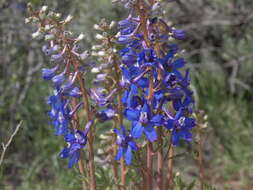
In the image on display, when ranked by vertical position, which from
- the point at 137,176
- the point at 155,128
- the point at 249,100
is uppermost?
the point at 155,128

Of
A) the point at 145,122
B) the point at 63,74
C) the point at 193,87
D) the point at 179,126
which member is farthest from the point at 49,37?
the point at 193,87

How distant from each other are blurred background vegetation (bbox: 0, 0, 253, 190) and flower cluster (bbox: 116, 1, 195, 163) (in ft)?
7.23

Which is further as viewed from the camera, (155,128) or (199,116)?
(199,116)

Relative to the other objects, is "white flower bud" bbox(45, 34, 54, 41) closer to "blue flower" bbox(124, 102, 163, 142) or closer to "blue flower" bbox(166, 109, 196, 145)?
"blue flower" bbox(124, 102, 163, 142)

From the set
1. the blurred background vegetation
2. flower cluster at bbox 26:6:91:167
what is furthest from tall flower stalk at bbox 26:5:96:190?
the blurred background vegetation

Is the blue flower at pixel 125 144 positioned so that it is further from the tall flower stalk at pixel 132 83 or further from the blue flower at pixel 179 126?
the blue flower at pixel 179 126

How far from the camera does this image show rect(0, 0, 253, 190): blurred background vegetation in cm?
561

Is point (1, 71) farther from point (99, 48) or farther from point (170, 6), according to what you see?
point (99, 48)

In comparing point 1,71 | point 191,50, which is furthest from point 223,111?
point 1,71

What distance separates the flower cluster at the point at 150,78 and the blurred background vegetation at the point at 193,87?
2.21 meters

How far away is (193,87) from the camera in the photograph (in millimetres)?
5691

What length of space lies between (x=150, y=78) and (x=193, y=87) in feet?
10.9

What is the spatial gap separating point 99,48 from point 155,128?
56 centimetres

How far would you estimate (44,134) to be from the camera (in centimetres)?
588
